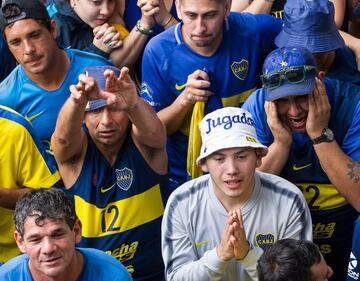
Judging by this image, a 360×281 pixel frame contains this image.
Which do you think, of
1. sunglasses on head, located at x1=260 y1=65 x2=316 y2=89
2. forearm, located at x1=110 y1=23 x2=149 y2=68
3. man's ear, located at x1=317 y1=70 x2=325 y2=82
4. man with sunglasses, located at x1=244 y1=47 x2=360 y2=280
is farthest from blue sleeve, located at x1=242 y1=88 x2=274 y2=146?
forearm, located at x1=110 y1=23 x2=149 y2=68

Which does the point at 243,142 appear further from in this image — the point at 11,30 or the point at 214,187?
the point at 11,30

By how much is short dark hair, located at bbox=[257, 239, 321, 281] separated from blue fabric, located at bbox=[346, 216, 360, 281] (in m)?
0.82

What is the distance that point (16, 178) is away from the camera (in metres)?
5.57

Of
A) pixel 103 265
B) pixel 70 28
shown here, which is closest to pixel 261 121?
pixel 103 265

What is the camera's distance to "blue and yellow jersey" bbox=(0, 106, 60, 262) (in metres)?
5.49

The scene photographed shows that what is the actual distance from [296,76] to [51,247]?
1590 millimetres

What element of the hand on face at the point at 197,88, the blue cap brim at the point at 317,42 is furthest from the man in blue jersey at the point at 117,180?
the blue cap brim at the point at 317,42

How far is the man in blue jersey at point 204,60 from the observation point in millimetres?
5820

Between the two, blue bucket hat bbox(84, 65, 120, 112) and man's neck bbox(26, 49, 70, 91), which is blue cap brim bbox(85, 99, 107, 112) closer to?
blue bucket hat bbox(84, 65, 120, 112)

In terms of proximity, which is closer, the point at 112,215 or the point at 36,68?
the point at 112,215

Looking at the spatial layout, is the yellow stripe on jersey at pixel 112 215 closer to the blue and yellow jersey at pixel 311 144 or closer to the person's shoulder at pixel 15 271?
the person's shoulder at pixel 15 271

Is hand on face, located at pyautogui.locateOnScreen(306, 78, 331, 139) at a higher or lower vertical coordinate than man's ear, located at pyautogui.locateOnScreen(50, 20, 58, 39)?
lower

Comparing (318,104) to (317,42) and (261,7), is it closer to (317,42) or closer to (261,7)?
(317,42)

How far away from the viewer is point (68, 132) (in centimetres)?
516
